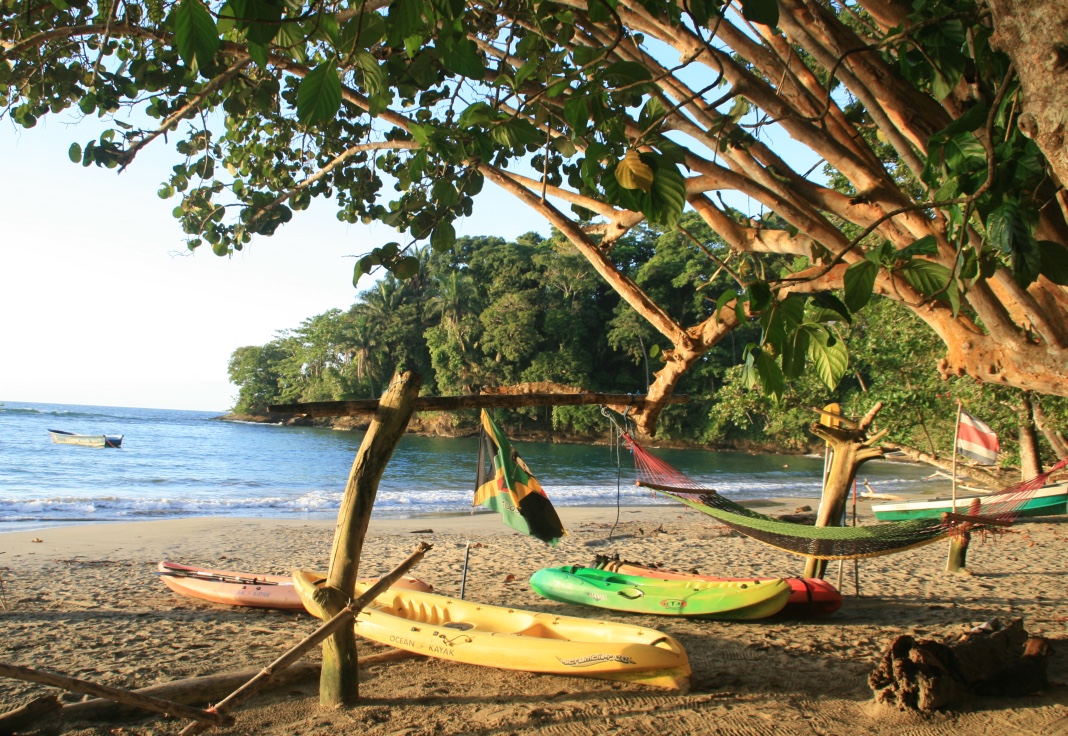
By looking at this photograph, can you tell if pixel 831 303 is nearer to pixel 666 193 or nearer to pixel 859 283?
pixel 859 283

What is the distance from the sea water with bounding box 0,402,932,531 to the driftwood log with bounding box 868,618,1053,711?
3.85m

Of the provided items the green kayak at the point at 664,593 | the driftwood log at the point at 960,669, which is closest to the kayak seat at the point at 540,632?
the green kayak at the point at 664,593

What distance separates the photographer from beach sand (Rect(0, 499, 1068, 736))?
3.10 meters

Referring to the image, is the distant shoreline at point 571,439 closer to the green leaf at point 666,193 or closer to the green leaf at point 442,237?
the green leaf at point 442,237

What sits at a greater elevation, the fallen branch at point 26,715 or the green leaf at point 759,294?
the green leaf at point 759,294

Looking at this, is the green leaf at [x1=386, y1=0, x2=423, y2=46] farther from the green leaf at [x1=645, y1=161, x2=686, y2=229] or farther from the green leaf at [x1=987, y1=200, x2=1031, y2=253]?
the green leaf at [x1=987, y1=200, x2=1031, y2=253]

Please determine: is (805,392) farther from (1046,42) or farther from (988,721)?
(1046,42)

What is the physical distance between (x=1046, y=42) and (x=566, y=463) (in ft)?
85.0

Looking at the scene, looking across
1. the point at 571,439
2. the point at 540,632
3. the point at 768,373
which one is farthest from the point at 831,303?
the point at 571,439

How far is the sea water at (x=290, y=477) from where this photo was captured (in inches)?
575

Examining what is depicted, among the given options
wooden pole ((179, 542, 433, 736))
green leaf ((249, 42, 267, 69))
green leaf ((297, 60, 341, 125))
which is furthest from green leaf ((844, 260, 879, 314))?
wooden pole ((179, 542, 433, 736))

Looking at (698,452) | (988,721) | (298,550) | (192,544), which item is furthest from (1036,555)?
(698,452)

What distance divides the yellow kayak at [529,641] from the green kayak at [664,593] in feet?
4.24

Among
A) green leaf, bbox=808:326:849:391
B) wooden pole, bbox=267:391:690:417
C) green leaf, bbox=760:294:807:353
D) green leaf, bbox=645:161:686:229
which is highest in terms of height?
green leaf, bbox=645:161:686:229
